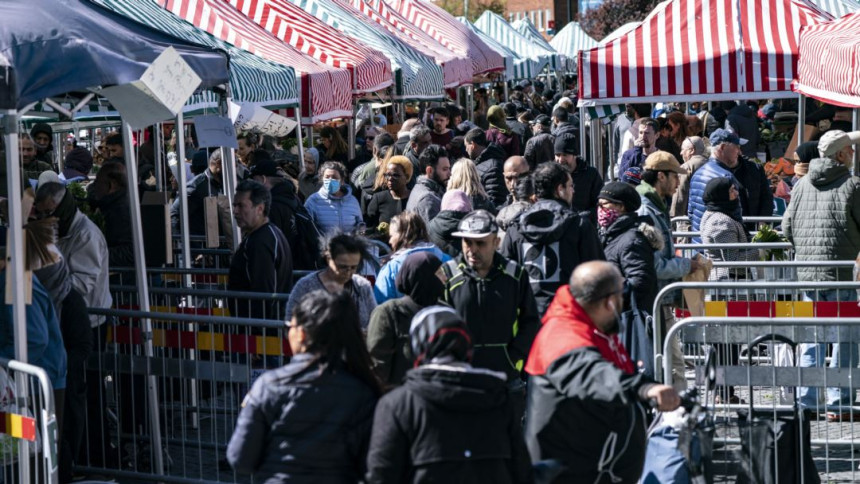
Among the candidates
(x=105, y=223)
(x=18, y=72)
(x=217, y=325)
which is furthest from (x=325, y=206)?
(x=18, y=72)

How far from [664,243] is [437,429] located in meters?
4.70

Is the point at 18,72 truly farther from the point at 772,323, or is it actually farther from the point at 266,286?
the point at 772,323

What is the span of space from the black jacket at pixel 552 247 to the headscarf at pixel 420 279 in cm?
126

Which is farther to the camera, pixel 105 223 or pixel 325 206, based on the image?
pixel 325 206

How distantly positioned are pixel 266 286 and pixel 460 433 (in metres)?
4.16

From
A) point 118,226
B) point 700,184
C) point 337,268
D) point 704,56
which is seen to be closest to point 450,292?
point 337,268

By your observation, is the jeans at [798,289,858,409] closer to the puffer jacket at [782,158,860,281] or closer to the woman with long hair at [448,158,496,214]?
the puffer jacket at [782,158,860,281]

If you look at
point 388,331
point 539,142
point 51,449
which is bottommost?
point 51,449

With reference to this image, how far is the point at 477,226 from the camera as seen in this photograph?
6699mm

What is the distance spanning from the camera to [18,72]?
6.32 meters

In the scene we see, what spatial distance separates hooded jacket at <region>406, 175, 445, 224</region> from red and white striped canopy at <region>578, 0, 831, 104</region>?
13.1 ft

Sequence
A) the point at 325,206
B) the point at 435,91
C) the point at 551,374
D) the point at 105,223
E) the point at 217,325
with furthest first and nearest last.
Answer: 1. the point at 435,91
2. the point at 325,206
3. the point at 105,223
4. the point at 217,325
5. the point at 551,374

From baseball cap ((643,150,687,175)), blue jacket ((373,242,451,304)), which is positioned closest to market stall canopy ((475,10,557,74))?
baseball cap ((643,150,687,175))

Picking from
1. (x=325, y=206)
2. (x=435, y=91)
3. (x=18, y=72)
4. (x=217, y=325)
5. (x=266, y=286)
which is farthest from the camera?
(x=435, y=91)
